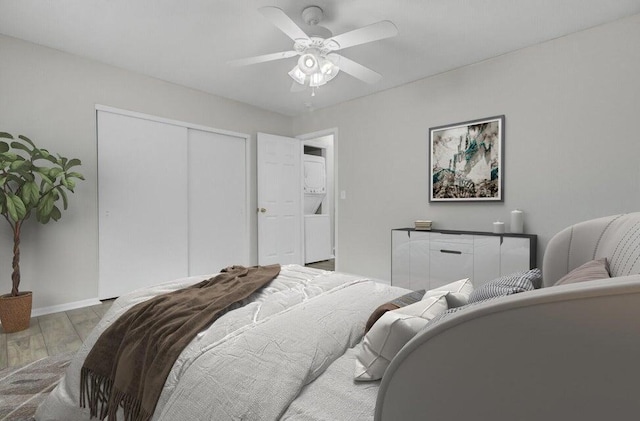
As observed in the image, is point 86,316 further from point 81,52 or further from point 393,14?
point 393,14

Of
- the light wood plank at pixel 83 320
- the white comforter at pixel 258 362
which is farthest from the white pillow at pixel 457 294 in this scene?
the light wood plank at pixel 83 320

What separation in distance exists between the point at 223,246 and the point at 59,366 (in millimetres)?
2478

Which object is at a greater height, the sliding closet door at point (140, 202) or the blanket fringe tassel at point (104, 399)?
the sliding closet door at point (140, 202)

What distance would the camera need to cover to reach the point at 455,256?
3.11 m

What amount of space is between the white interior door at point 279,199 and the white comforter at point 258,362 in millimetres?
3223

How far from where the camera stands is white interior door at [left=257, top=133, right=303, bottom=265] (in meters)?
4.70

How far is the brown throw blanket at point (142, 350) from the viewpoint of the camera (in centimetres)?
110

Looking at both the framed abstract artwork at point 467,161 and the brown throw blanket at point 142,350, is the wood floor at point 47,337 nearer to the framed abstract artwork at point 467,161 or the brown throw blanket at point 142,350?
the brown throw blanket at point 142,350

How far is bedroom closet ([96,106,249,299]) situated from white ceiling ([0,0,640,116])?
2.56ft

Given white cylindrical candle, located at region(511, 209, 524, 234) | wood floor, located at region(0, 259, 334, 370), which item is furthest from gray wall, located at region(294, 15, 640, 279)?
wood floor, located at region(0, 259, 334, 370)

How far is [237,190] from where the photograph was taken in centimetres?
458

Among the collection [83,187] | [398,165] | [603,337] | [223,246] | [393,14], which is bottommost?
[223,246]

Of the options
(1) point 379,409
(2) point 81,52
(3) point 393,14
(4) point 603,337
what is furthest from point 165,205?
(4) point 603,337

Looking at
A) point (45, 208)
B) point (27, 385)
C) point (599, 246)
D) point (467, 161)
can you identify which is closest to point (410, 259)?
point (467, 161)
